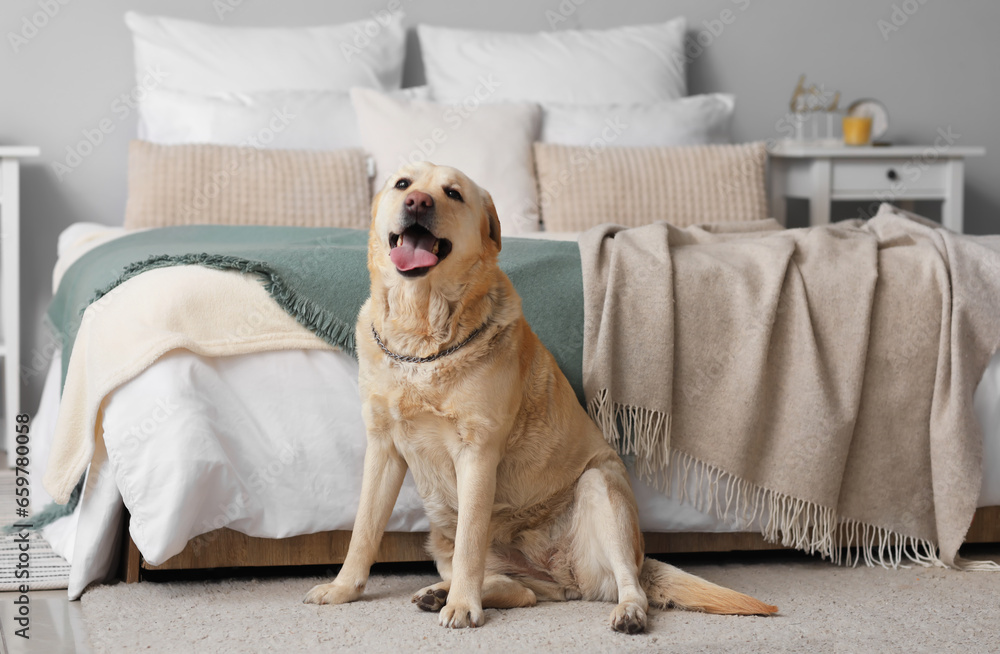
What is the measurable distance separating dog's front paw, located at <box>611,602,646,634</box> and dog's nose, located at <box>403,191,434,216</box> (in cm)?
66

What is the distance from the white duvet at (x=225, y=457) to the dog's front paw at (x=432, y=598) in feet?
0.59

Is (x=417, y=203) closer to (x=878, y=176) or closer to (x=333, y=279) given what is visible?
(x=333, y=279)

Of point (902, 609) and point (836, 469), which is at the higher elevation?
point (836, 469)

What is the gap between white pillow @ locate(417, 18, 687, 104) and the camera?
3289mm

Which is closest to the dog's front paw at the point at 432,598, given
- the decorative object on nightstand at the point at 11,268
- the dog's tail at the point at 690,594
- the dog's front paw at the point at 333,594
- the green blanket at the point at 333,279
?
the dog's front paw at the point at 333,594

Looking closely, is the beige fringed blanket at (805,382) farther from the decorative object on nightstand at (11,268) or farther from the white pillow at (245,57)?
the decorative object on nightstand at (11,268)

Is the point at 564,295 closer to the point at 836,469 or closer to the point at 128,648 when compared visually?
the point at 836,469

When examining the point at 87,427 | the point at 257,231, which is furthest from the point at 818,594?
the point at 257,231

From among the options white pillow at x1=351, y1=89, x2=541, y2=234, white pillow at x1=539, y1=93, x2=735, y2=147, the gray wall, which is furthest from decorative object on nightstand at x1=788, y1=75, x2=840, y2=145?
white pillow at x1=351, y1=89, x2=541, y2=234

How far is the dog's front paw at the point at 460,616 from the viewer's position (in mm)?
1421

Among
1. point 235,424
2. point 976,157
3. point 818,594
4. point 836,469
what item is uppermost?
point 976,157

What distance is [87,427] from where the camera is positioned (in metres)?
1.60

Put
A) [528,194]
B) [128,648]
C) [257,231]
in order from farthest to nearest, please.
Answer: [528,194]
[257,231]
[128,648]

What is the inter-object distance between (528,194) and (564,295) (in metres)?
1.13
